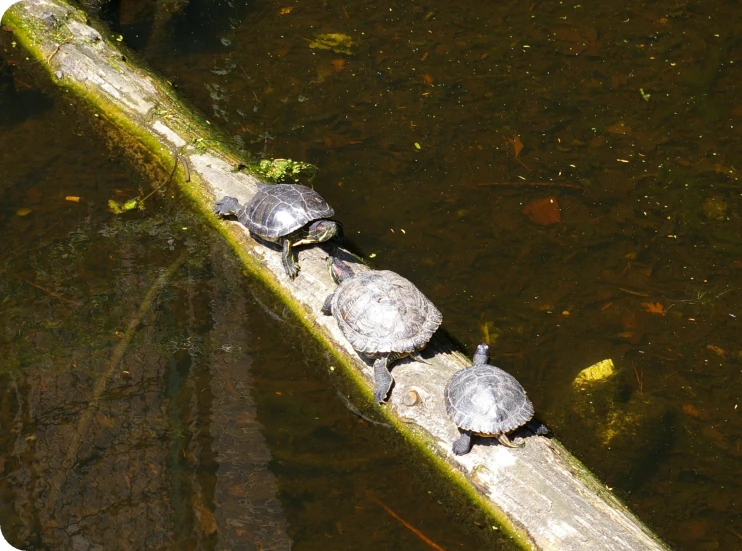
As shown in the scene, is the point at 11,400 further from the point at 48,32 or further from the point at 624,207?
the point at 624,207

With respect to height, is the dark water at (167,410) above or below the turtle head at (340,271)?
below

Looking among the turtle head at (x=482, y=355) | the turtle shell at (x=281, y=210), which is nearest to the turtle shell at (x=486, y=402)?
the turtle head at (x=482, y=355)

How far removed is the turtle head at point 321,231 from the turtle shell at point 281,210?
0.05m

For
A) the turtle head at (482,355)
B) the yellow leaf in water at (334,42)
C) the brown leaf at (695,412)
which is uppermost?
the yellow leaf in water at (334,42)

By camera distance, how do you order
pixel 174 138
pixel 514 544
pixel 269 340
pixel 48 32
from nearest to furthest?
pixel 514 544, pixel 269 340, pixel 174 138, pixel 48 32

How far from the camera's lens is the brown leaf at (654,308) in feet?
18.2

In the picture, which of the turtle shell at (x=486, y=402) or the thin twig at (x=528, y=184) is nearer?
the turtle shell at (x=486, y=402)

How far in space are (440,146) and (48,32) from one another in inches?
168

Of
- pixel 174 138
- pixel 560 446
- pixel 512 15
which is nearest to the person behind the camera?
pixel 560 446

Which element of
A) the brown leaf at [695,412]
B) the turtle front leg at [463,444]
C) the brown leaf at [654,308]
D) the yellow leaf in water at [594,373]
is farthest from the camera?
the brown leaf at [654,308]

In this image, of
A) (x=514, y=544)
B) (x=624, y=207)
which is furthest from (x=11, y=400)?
(x=624, y=207)

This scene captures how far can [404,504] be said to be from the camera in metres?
4.50

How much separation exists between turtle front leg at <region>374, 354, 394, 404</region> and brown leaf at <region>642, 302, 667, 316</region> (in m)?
2.22

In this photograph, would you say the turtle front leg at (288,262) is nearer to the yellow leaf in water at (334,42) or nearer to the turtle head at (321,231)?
the turtle head at (321,231)
